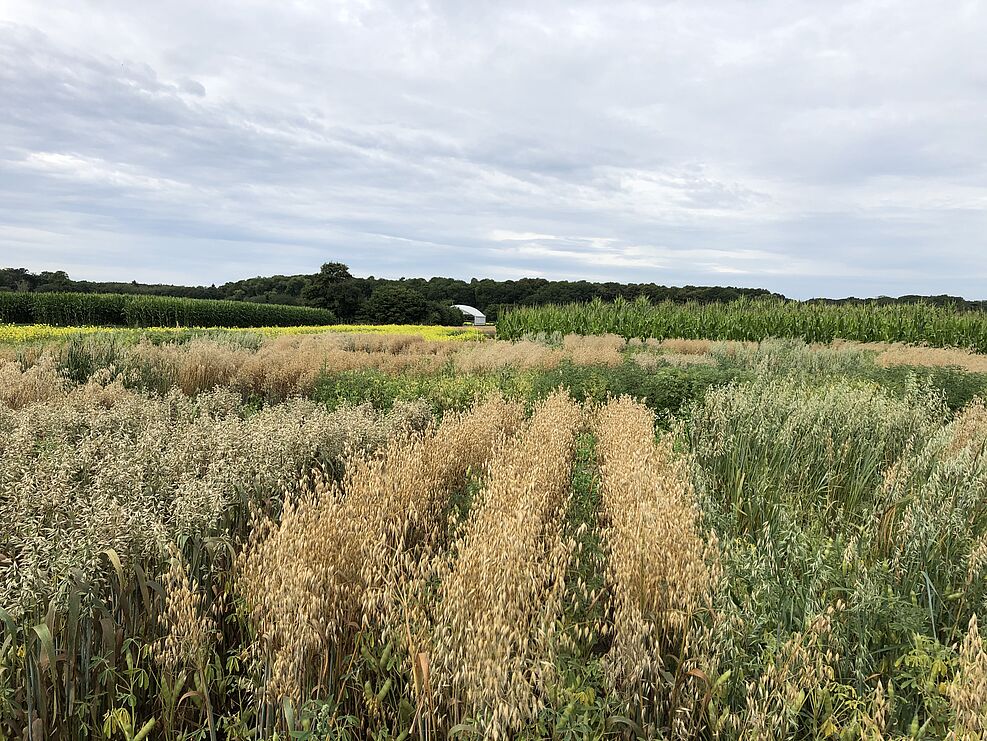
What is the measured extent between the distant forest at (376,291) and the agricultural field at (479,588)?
33.4 meters

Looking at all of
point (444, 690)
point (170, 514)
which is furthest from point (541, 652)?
point (170, 514)

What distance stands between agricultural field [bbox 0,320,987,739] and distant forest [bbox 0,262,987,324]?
33.4 metres

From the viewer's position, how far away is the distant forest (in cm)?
4553

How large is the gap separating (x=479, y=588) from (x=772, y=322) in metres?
19.2

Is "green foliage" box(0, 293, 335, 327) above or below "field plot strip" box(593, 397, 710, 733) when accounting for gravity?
above

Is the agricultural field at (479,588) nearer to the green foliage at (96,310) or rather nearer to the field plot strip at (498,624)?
the field plot strip at (498,624)

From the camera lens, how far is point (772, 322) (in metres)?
19.0

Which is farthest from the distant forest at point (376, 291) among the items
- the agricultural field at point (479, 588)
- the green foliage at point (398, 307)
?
the agricultural field at point (479, 588)

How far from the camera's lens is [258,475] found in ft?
11.7

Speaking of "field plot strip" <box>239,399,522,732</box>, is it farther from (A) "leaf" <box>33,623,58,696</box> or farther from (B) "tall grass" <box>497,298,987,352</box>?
(B) "tall grass" <box>497,298,987,352</box>

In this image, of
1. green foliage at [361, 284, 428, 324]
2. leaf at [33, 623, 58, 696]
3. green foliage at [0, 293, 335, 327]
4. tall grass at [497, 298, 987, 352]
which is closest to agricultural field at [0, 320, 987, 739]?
leaf at [33, 623, 58, 696]

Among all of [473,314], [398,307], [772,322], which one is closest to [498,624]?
[772,322]

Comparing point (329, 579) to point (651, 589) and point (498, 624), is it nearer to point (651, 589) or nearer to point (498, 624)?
point (498, 624)

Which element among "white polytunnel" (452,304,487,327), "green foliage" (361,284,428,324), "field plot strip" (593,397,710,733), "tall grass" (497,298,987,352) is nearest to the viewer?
"field plot strip" (593,397,710,733)
